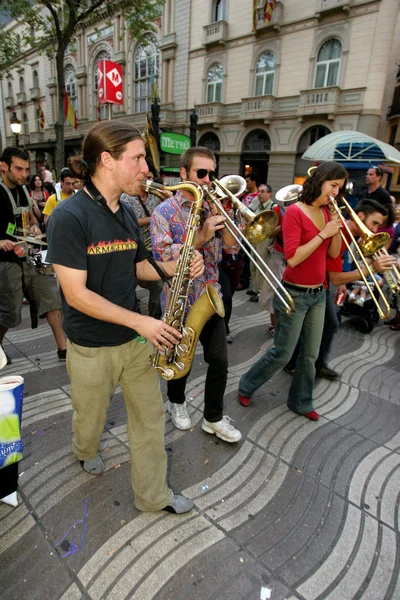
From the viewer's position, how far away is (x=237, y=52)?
1927 centimetres

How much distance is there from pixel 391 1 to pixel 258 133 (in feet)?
25.3

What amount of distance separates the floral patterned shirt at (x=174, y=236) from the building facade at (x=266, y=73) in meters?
14.6

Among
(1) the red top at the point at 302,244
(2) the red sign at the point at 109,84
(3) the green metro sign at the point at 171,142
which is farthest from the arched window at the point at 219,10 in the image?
(1) the red top at the point at 302,244

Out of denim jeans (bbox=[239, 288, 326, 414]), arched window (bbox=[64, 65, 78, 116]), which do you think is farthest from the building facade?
denim jeans (bbox=[239, 288, 326, 414])

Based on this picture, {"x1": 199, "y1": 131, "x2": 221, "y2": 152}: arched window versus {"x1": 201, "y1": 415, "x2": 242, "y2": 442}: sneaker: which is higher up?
{"x1": 199, "y1": 131, "x2": 221, "y2": 152}: arched window

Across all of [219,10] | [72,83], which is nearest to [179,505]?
[219,10]

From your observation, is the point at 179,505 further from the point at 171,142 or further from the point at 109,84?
the point at 109,84

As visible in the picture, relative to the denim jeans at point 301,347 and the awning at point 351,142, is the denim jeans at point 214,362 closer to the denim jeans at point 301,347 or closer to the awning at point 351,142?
the denim jeans at point 301,347

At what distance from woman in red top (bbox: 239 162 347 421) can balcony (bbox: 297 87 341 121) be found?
54.0 feet

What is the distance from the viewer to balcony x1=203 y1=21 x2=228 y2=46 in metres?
19.2

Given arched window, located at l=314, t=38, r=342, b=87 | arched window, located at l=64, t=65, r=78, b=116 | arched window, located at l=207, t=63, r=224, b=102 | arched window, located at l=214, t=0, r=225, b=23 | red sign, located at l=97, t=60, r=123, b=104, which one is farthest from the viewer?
arched window, located at l=64, t=65, r=78, b=116

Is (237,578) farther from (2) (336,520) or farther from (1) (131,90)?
(1) (131,90)

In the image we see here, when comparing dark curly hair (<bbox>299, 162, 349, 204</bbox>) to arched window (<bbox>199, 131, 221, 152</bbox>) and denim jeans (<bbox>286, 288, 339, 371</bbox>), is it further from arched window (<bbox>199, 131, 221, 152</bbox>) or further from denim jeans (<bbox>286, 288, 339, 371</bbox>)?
arched window (<bbox>199, 131, 221, 152</bbox>)

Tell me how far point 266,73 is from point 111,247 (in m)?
20.9
